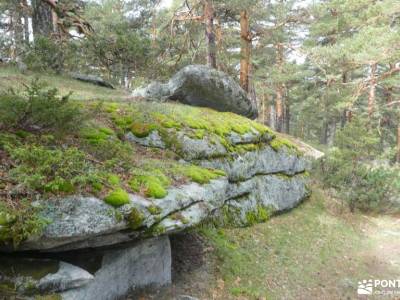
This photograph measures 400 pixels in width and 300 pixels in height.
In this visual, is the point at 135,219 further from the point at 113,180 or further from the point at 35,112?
the point at 35,112

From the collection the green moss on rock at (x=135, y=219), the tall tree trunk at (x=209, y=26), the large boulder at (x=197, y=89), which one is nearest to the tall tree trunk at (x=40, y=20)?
the large boulder at (x=197, y=89)

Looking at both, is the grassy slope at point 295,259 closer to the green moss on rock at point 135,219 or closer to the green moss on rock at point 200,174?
the green moss on rock at point 200,174

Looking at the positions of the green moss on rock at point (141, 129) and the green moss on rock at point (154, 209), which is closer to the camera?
the green moss on rock at point (154, 209)

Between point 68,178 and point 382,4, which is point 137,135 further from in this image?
point 382,4

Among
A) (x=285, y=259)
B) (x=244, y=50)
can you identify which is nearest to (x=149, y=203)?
(x=285, y=259)

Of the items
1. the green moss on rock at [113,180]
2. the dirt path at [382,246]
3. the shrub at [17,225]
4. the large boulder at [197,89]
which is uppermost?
the large boulder at [197,89]

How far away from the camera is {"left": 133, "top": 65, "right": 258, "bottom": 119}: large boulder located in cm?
1078

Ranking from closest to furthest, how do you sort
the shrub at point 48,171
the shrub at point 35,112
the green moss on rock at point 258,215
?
1. the shrub at point 48,171
2. the shrub at point 35,112
3. the green moss on rock at point 258,215

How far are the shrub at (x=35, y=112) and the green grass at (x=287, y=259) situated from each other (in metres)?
4.07

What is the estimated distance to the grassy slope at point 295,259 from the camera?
6691 millimetres

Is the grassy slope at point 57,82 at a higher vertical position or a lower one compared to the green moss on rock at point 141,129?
higher

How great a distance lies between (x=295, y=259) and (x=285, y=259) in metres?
0.33

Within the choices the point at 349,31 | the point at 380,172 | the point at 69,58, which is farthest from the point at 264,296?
the point at 349,31

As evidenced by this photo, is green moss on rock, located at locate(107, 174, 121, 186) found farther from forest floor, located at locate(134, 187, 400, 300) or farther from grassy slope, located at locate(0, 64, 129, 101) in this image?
grassy slope, located at locate(0, 64, 129, 101)
